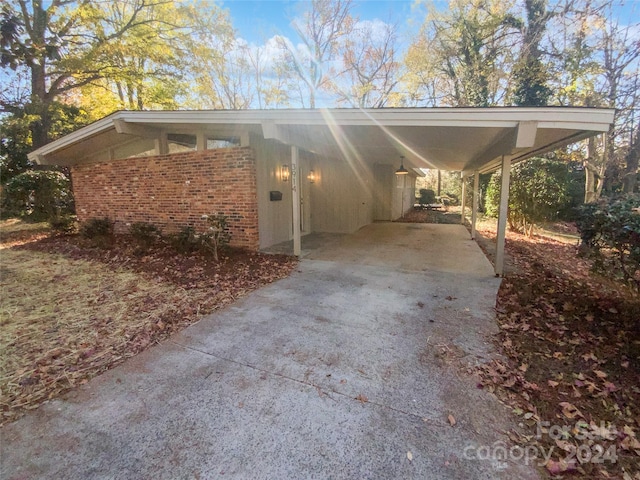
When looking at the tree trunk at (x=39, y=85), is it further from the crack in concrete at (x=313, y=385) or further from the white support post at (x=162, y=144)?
the crack in concrete at (x=313, y=385)

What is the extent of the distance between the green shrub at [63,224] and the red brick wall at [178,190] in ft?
3.49

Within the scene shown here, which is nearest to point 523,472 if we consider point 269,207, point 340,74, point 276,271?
point 276,271

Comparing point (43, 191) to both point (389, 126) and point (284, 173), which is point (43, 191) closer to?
point (284, 173)

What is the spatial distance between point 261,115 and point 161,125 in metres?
2.73

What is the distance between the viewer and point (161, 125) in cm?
660

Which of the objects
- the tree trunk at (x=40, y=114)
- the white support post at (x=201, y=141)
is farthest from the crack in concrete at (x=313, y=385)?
the tree trunk at (x=40, y=114)

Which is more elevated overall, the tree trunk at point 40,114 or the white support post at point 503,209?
the tree trunk at point 40,114

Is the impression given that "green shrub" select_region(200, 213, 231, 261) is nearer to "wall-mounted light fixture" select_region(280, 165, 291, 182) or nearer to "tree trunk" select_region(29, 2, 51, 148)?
"wall-mounted light fixture" select_region(280, 165, 291, 182)

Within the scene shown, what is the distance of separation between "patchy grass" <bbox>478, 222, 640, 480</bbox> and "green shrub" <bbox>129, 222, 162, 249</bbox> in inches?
274

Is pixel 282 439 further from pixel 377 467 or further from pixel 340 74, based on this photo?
pixel 340 74

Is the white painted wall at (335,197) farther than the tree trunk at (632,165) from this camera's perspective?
No

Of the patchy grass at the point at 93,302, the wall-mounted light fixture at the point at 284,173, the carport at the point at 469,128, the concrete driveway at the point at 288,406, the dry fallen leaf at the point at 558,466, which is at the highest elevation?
the carport at the point at 469,128

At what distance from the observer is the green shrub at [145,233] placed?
707 centimetres

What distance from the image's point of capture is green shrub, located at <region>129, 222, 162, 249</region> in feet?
23.2
